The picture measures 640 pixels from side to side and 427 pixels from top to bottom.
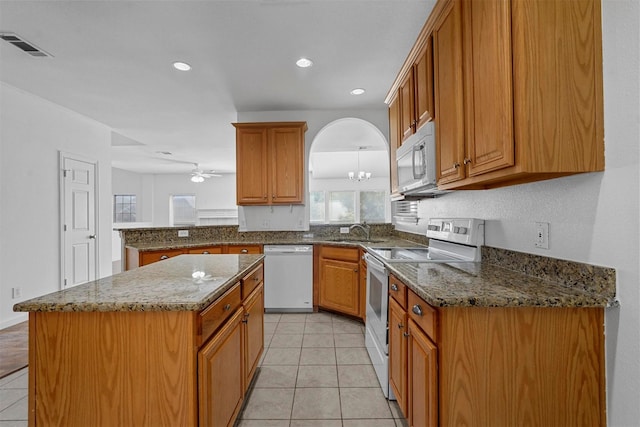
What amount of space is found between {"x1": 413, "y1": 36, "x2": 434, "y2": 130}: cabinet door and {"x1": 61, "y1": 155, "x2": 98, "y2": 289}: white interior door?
4384 mm

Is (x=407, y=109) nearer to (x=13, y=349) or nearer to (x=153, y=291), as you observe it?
(x=153, y=291)

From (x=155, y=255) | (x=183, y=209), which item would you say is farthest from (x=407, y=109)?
(x=183, y=209)

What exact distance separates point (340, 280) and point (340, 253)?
1.00 ft

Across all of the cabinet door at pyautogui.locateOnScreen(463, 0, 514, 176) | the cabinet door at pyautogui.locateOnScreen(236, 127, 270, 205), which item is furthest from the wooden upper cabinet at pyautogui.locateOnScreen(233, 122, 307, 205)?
the cabinet door at pyautogui.locateOnScreen(463, 0, 514, 176)

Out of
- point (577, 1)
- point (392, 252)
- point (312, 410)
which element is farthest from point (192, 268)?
point (577, 1)

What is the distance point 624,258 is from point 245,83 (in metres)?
3.21

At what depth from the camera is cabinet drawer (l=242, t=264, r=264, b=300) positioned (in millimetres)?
1735

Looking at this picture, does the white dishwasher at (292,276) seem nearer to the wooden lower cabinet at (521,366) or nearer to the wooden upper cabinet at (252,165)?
the wooden upper cabinet at (252,165)

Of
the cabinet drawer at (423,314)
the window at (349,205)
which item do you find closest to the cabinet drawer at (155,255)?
the cabinet drawer at (423,314)

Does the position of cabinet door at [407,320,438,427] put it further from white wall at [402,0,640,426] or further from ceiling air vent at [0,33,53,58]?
ceiling air vent at [0,33,53,58]

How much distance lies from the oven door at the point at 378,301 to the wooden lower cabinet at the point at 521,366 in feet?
2.62

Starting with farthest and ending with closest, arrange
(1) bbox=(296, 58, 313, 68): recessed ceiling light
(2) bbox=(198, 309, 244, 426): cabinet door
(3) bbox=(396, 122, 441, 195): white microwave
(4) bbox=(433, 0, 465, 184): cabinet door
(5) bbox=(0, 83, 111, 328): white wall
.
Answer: (5) bbox=(0, 83, 111, 328): white wall → (1) bbox=(296, 58, 313, 68): recessed ceiling light → (3) bbox=(396, 122, 441, 195): white microwave → (4) bbox=(433, 0, 465, 184): cabinet door → (2) bbox=(198, 309, 244, 426): cabinet door

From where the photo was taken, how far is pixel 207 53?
256cm

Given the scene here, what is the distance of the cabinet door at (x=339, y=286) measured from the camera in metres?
3.22
